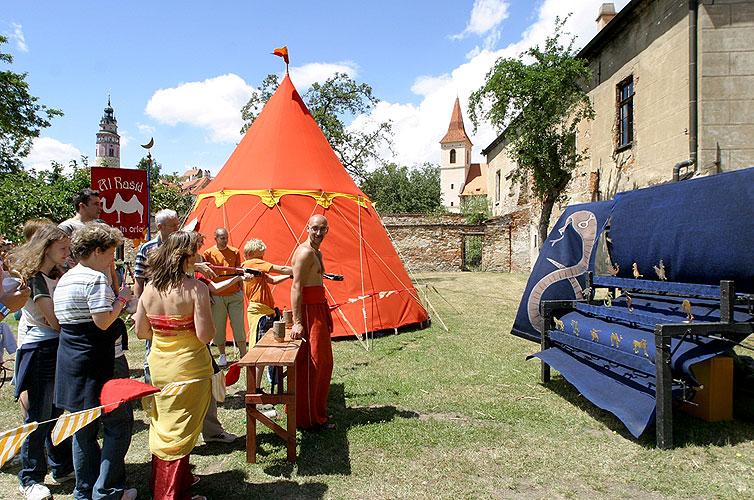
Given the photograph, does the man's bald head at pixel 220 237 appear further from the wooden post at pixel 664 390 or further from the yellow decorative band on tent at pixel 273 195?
the wooden post at pixel 664 390

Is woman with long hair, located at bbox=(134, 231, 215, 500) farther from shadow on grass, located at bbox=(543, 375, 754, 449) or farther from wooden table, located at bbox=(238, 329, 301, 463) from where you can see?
shadow on grass, located at bbox=(543, 375, 754, 449)

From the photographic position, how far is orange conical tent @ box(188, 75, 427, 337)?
6.74 metres

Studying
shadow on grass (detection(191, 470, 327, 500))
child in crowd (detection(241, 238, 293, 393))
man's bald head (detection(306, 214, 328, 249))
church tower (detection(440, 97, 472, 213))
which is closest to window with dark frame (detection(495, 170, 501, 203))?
child in crowd (detection(241, 238, 293, 393))

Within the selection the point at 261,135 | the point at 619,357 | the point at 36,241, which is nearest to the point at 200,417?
the point at 36,241

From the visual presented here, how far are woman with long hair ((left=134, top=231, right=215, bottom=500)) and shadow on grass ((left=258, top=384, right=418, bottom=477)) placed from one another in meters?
0.75

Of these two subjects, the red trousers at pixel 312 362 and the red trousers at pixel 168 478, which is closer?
the red trousers at pixel 168 478

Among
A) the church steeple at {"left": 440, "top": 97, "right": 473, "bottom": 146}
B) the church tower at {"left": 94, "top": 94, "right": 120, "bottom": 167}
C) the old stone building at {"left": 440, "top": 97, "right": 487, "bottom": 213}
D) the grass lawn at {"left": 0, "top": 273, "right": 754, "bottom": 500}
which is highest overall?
the church tower at {"left": 94, "top": 94, "right": 120, "bottom": 167}

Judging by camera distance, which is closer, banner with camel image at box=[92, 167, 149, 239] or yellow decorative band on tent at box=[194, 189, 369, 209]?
banner with camel image at box=[92, 167, 149, 239]

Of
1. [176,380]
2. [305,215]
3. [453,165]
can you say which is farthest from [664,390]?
[453,165]

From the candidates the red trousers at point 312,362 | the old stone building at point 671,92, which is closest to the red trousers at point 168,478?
the red trousers at point 312,362

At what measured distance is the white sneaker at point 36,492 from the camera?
2582 mm

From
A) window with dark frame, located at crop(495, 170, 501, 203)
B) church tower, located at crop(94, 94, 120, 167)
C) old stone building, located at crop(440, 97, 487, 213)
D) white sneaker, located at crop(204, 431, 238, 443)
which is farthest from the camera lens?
church tower, located at crop(94, 94, 120, 167)

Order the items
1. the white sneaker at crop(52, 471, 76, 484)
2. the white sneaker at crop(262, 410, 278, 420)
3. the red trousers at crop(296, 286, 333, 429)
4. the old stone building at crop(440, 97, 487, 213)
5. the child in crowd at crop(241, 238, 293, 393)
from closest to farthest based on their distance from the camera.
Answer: the white sneaker at crop(52, 471, 76, 484) → the red trousers at crop(296, 286, 333, 429) → the white sneaker at crop(262, 410, 278, 420) → the child in crowd at crop(241, 238, 293, 393) → the old stone building at crop(440, 97, 487, 213)

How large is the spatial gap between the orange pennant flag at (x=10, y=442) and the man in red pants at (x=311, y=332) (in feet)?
5.53
